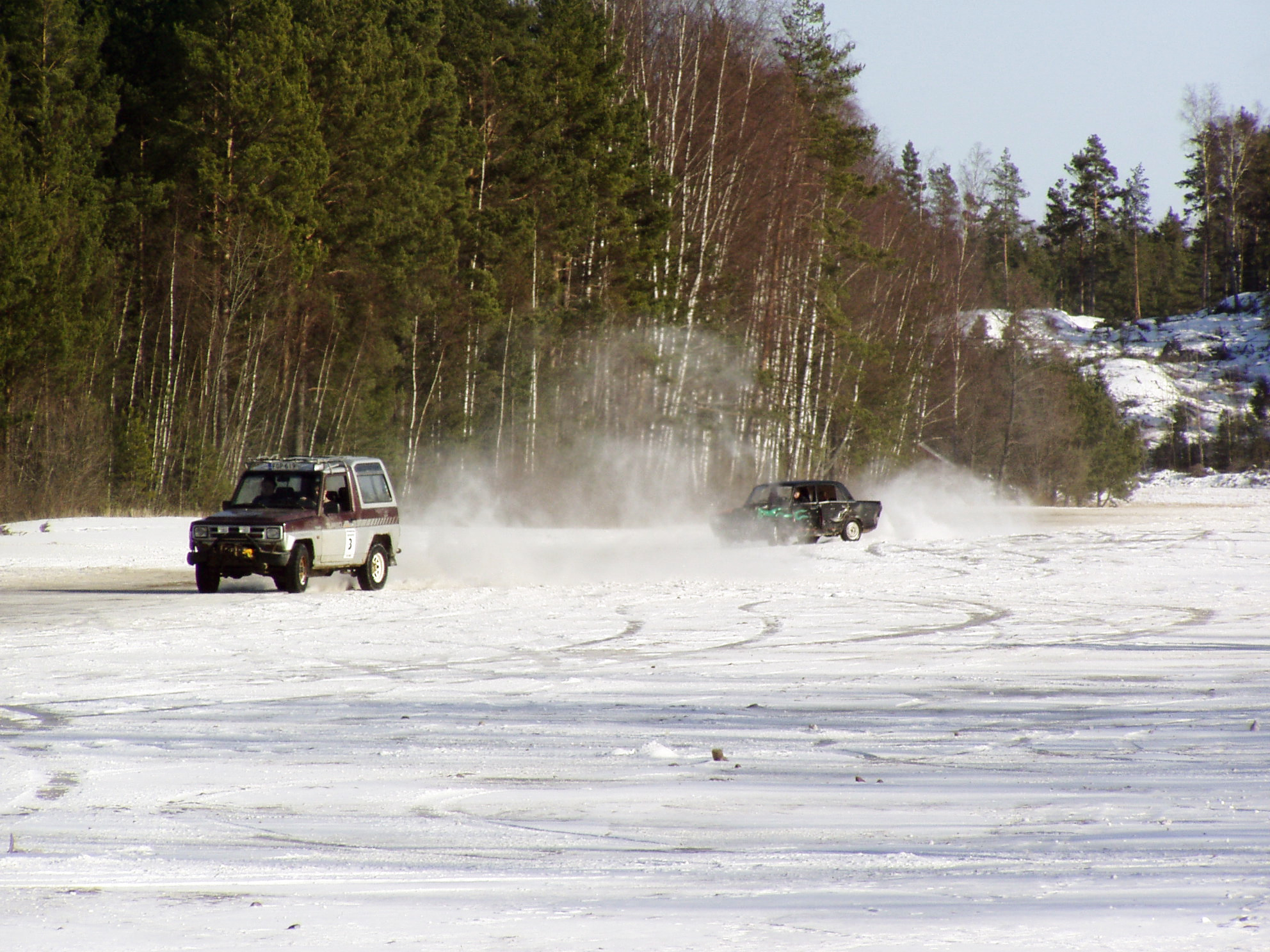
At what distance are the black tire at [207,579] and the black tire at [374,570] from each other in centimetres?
218

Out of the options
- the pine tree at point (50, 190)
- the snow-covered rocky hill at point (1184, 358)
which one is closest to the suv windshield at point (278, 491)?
the pine tree at point (50, 190)

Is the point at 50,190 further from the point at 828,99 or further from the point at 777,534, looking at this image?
the point at 828,99

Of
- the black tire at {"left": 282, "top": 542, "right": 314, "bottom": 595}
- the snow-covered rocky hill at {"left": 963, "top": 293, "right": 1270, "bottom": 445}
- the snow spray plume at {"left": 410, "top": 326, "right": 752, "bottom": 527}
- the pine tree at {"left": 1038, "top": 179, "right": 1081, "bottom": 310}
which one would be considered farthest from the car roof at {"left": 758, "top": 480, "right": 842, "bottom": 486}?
the pine tree at {"left": 1038, "top": 179, "right": 1081, "bottom": 310}

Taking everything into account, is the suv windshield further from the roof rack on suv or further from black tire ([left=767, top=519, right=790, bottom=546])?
black tire ([left=767, top=519, right=790, bottom=546])

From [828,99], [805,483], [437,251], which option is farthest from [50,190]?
[828,99]

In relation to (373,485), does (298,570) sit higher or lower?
lower

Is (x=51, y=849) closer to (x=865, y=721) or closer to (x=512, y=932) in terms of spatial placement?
(x=512, y=932)

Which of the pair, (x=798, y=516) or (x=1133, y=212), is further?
(x=1133, y=212)

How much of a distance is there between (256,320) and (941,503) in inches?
1263

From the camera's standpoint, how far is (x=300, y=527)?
745 inches

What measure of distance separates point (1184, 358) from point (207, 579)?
111966mm

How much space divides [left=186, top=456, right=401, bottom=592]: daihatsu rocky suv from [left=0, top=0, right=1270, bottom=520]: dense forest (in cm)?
1515

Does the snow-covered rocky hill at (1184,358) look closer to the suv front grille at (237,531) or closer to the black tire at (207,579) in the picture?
the black tire at (207,579)

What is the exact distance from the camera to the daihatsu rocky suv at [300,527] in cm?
1873
